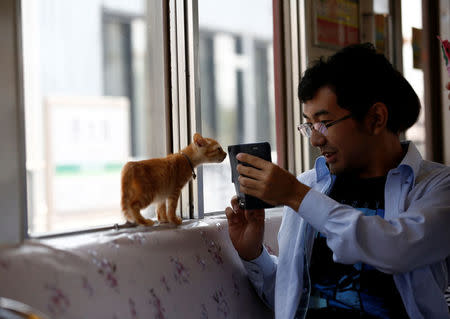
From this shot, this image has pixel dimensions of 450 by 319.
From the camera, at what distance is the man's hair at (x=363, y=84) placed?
104 centimetres

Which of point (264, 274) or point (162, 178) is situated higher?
point (162, 178)

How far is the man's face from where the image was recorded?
1.04 meters

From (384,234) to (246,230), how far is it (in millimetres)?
378

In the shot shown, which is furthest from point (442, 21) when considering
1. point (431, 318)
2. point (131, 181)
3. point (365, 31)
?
point (131, 181)

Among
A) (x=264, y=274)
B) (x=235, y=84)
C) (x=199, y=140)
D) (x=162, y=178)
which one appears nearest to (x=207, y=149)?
(x=199, y=140)

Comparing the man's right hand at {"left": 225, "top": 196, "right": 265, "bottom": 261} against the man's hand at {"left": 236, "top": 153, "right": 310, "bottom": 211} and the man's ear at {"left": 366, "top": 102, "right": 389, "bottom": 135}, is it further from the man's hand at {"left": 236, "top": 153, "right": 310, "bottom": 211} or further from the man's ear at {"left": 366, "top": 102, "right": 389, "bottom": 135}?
the man's ear at {"left": 366, "top": 102, "right": 389, "bottom": 135}

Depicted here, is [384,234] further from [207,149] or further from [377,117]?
[207,149]

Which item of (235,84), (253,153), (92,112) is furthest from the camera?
(235,84)

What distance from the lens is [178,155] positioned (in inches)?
42.9

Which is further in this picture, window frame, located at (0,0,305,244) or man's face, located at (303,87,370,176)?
man's face, located at (303,87,370,176)

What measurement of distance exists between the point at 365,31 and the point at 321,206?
1466mm

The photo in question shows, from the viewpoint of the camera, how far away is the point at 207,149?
3.64 ft

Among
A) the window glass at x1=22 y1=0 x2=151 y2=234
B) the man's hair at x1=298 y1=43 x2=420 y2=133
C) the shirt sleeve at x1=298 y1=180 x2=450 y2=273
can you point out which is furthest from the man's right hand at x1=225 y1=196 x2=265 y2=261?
the window glass at x1=22 y1=0 x2=151 y2=234

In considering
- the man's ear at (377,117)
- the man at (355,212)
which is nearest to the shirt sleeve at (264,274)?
the man at (355,212)
